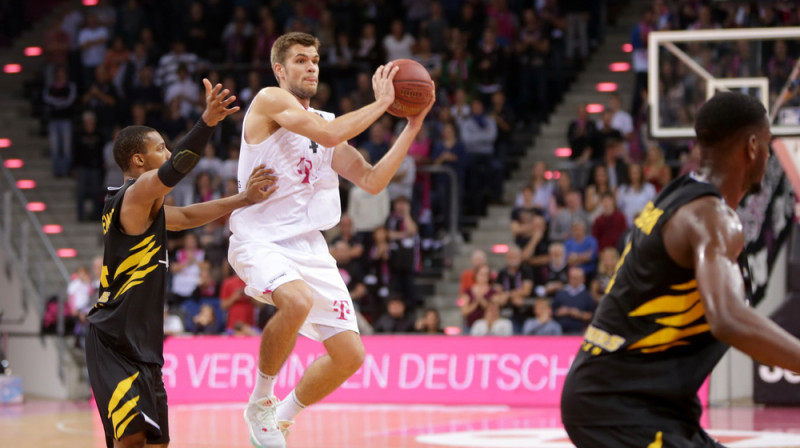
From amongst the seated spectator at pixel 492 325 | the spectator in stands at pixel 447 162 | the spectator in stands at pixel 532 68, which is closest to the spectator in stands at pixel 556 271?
the seated spectator at pixel 492 325

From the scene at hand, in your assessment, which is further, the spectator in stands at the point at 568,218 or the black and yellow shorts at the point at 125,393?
the spectator in stands at the point at 568,218

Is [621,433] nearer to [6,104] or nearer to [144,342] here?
[144,342]

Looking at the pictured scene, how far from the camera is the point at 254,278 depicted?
621 centimetres

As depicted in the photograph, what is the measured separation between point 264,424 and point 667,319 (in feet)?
11.0

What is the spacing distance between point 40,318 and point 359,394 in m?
5.07

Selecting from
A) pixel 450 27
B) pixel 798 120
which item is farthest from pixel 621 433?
pixel 450 27

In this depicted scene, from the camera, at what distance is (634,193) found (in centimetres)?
1374

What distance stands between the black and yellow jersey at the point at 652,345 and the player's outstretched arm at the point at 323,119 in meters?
2.49

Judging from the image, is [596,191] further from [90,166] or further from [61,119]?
[61,119]

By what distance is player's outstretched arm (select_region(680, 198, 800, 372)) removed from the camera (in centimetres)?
317

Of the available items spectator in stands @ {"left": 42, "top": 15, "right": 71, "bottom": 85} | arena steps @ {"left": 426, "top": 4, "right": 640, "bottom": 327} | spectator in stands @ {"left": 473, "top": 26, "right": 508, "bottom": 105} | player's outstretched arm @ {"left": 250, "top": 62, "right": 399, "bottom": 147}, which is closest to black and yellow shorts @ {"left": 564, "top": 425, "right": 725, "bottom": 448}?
player's outstretched arm @ {"left": 250, "top": 62, "right": 399, "bottom": 147}

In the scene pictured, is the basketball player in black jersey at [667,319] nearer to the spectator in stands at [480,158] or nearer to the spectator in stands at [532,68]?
the spectator in stands at [480,158]

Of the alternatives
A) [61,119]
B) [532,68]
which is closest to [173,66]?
[61,119]

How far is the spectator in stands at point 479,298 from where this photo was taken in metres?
13.5
